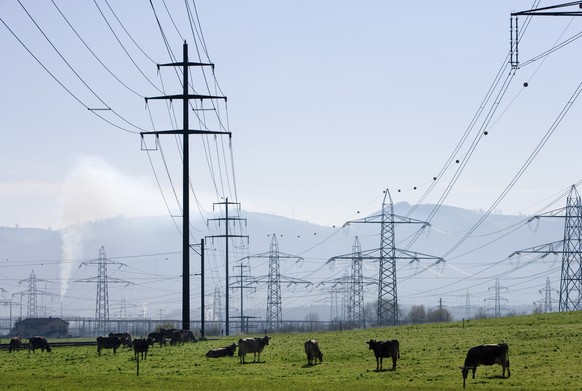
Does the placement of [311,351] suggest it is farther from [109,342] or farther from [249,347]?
[109,342]

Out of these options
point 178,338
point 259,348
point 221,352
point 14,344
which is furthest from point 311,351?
point 14,344

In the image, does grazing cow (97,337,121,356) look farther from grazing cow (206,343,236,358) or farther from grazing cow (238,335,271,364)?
grazing cow (238,335,271,364)

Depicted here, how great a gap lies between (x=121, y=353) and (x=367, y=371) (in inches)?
970

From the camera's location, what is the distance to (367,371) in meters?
58.5

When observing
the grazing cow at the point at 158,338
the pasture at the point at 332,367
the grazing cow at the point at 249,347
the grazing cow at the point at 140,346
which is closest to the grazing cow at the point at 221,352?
the pasture at the point at 332,367

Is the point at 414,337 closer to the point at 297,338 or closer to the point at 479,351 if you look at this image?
the point at 297,338

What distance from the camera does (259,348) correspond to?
6906cm

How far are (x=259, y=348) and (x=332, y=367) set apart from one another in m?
8.74

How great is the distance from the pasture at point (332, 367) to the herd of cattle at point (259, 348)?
0.73m

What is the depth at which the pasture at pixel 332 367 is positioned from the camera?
50875mm

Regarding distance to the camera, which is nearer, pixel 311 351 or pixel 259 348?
pixel 311 351

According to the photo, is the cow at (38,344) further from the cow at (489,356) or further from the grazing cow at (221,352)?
the cow at (489,356)

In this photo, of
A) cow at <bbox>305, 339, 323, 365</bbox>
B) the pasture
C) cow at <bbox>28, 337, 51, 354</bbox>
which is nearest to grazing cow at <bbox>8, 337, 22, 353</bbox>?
the pasture

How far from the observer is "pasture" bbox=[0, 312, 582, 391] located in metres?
50.9
